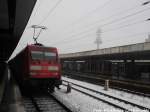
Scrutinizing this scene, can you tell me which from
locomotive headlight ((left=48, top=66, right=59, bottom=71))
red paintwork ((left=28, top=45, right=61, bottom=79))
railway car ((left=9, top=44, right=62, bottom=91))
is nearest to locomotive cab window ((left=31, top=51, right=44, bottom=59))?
railway car ((left=9, top=44, right=62, bottom=91))

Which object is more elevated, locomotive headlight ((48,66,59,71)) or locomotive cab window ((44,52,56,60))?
locomotive cab window ((44,52,56,60))

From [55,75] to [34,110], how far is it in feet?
13.6

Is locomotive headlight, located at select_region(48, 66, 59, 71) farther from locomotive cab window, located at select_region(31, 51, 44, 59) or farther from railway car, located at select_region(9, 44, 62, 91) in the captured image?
locomotive cab window, located at select_region(31, 51, 44, 59)

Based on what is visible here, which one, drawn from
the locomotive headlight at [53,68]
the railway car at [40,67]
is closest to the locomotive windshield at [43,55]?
the railway car at [40,67]

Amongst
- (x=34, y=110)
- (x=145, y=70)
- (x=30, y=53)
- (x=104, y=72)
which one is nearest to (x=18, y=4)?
(x=34, y=110)

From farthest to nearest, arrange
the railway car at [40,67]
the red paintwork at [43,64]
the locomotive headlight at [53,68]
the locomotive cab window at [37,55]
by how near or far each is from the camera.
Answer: the locomotive headlight at [53,68] < the locomotive cab window at [37,55] < the red paintwork at [43,64] < the railway car at [40,67]

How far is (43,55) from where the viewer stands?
12758mm

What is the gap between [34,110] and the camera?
8.83m

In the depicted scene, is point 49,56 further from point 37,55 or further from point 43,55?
point 37,55

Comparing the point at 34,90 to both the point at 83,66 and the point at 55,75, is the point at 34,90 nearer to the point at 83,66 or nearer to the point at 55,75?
the point at 55,75

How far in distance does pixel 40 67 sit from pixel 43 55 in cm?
80

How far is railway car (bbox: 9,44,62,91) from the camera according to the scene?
12.1 metres

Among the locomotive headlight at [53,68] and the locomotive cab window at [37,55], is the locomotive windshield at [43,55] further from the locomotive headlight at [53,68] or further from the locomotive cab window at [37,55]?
the locomotive headlight at [53,68]

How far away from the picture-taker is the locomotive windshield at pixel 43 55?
12.5 m
